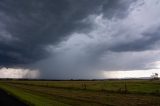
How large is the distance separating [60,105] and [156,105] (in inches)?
488

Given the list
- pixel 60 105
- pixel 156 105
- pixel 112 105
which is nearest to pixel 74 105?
pixel 60 105

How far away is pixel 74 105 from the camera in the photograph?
33062mm

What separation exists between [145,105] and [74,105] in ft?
30.5

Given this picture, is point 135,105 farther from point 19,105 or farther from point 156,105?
point 19,105

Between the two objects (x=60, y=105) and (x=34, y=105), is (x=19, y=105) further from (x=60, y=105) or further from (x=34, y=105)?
(x=60, y=105)

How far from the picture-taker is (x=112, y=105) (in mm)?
33406

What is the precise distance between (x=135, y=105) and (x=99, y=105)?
4.74 meters

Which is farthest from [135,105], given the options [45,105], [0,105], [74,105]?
[0,105]

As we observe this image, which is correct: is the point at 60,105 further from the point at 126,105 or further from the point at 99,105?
the point at 126,105

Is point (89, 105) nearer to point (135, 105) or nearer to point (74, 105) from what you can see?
point (74, 105)

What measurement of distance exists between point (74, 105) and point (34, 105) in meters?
5.21

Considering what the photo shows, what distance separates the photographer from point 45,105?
32.5m

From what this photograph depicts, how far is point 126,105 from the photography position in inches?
1307

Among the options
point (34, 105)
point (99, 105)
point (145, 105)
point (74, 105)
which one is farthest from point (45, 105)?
point (145, 105)
